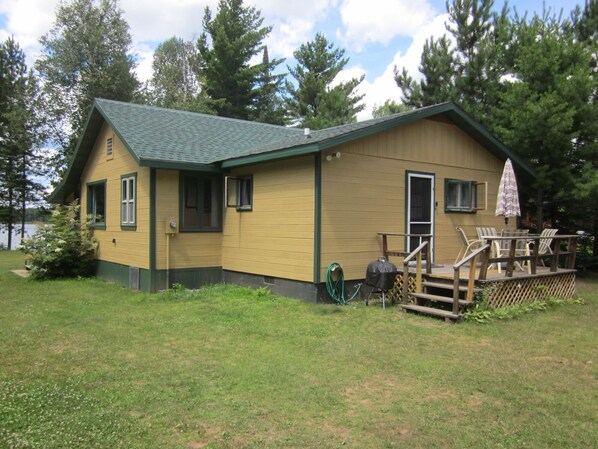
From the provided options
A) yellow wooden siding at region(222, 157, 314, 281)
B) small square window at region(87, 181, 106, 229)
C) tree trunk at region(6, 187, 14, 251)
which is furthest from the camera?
tree trunk at region(6, 187, 14, 251)

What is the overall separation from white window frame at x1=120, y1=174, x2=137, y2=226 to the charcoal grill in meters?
5.36

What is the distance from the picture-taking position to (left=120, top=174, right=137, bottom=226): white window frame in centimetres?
1052

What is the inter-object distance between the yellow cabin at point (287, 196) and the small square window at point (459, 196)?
0.02m

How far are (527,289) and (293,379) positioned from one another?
18.0 ft

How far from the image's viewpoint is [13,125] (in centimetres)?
2634

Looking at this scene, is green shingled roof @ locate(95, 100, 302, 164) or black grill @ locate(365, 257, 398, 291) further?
green shingled roof @ locate(95, 100, 302, 164)

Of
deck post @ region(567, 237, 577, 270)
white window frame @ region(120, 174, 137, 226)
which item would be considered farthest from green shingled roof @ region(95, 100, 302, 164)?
deck post @ region(567, 237, 577, 270)

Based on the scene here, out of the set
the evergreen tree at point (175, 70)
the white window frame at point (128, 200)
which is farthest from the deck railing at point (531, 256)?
the evergreen tree at point (175, 70)

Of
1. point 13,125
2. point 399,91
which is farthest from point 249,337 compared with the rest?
point 13,125

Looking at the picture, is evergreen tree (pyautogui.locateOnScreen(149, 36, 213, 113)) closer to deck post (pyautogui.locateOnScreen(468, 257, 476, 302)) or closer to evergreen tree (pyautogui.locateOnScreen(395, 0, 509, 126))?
evergreen tree (pyautogui.locateOnScreen(395, 0, 509, 126))

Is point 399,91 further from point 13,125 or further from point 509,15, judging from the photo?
point 13,125

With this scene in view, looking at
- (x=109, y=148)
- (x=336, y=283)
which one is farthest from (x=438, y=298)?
(x=109, y=148)

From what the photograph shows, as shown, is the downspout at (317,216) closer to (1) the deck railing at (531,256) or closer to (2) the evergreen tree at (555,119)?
(1) the deck railing at (531,256)

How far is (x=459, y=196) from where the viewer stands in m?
10.4
